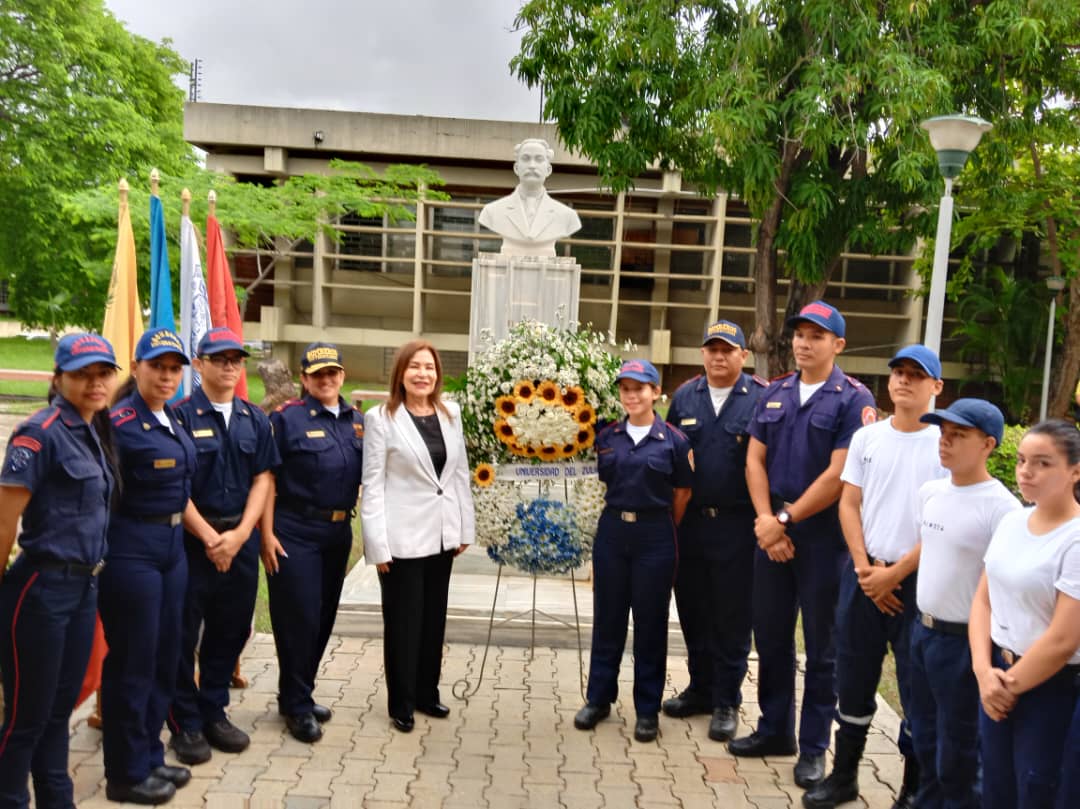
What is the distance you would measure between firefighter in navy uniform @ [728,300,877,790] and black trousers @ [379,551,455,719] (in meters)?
1.59

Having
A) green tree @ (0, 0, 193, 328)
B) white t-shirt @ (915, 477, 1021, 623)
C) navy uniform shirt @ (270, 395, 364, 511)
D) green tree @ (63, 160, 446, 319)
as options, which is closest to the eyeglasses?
navy uniform shirt @ (270, 395, 364, 511)

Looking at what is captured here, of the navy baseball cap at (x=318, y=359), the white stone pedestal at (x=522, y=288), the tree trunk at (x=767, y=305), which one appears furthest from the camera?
the tree trunk at (x=767, y=305)

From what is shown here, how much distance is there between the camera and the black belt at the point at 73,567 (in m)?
3.25

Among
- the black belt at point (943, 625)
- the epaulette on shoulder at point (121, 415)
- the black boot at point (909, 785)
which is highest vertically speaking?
the epaulette on shoulder at point (121, 415)

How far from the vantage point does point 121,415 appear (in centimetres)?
372

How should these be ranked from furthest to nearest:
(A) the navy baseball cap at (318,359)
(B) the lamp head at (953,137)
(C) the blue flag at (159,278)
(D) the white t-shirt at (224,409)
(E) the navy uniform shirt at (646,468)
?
(B) the lamp head at (953,137), (C) the blue flag at (159,278), (E) the navy uniform shirt at (646,468), (A) the navy baseball cap at (318,359), (D) the white t-shirt at (224,409)

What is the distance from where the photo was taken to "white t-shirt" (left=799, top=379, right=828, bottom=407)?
4.36 metres

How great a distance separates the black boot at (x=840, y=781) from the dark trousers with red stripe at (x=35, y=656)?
3.06m

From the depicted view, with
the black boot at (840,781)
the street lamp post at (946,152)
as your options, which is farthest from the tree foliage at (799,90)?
the black boot at (840,781)

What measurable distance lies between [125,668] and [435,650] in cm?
162

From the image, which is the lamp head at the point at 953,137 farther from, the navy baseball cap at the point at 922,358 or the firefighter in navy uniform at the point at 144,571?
the firefighter in navy uniform at the point at 144,571

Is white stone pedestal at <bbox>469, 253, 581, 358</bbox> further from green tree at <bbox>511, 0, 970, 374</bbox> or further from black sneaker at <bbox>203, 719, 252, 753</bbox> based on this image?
black sneaker at <bbox>203, 719, 252, 753</bbox>

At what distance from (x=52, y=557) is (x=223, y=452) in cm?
102

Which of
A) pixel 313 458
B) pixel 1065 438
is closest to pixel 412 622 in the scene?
pixel 313 458
